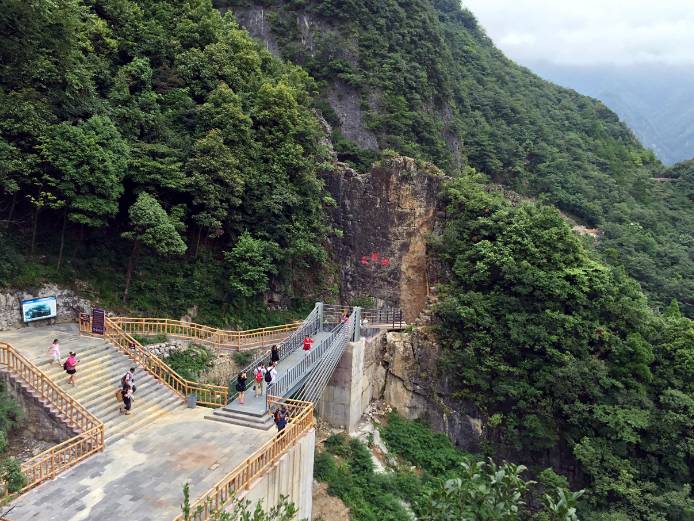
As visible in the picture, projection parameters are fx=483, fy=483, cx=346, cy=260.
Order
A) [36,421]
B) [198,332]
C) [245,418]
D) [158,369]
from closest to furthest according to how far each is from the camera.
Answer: [36,421] → [245,418] → [158,369] → [198,332]

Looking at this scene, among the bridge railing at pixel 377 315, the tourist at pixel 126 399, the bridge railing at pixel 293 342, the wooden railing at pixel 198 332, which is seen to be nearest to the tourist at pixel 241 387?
the bridge railing at pixel 293 342

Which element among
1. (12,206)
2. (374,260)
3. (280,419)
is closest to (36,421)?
(280,419)

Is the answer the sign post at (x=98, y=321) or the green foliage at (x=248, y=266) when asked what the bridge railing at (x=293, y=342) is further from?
the sign post at (x=98, y=321)

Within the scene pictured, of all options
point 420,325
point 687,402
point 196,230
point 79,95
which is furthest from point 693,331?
point 79,95

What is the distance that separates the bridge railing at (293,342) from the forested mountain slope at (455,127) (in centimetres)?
1335

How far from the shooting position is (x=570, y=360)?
20516 mm

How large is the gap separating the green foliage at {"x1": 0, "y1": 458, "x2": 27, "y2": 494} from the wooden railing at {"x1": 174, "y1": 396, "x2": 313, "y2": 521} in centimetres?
373

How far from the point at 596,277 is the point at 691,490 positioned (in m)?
9.47

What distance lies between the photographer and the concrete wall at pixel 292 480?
37.0ft

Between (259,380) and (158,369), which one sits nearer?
(259,380)

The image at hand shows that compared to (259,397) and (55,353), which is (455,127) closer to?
(259,397)

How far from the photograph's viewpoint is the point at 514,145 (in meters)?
41.5

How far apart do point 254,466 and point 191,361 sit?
7.37 meters

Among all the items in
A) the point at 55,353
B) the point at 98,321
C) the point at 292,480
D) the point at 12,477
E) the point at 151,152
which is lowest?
the point at 292,480
